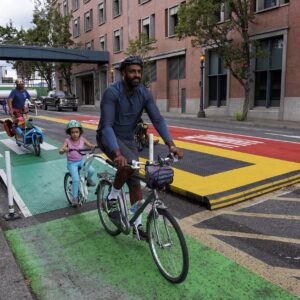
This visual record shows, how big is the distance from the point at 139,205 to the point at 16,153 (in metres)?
7.60

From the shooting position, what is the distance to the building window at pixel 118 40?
1583 inches

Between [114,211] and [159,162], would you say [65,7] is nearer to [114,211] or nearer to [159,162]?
[114,211]

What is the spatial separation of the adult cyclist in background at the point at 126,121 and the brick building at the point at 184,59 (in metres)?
19.0

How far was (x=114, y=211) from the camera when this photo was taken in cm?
426

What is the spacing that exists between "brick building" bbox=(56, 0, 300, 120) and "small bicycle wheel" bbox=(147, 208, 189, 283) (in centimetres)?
1953

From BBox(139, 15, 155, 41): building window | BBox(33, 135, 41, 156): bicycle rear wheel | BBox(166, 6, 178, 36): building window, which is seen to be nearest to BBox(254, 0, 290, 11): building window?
BBox(166, 6, 178, 36): building window

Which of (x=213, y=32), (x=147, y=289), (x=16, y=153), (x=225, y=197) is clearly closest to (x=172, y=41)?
(x=213, y=32)

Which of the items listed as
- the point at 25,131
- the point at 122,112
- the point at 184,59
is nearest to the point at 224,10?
the point at 184,59

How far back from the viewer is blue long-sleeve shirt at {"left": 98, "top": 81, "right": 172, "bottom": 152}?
12.1ft

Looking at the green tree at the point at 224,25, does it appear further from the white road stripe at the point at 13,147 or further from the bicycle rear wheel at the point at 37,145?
the bicycle rear wheel at the point at 37,145

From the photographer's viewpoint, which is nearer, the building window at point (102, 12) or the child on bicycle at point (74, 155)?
the child on bicycle at point (74, 155)

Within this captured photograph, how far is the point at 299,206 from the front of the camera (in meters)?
5.47

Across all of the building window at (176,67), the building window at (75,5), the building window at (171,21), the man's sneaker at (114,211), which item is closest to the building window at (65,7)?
the building window at (75,5)

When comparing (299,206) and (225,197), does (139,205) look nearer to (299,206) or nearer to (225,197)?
(225,197)
